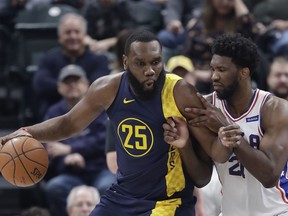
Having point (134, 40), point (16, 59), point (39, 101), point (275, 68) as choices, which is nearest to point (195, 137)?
point (134, 40)

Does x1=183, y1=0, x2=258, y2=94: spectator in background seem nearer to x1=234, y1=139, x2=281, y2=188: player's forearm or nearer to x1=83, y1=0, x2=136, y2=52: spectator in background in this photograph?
x1=83, y1=0, x2=136, y2=52: spectator in background

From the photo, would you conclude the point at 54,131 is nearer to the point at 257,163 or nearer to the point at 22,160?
the point at 22,160

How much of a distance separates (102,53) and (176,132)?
3.96 meters

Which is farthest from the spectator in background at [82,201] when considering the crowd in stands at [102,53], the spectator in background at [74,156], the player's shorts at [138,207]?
the player's shorts at [138,207]

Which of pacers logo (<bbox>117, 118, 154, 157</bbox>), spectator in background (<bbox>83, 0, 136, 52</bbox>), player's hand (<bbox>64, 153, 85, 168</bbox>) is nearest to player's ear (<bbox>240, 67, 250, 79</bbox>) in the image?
pacers logo (<bbox>117, 118, 154, 157</bbox>)

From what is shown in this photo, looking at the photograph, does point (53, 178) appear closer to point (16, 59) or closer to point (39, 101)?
point (39, 101)

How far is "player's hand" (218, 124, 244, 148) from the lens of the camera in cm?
469

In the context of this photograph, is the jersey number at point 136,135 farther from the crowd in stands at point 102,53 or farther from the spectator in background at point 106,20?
the spectator in background at point 106,20

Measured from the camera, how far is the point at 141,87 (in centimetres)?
498

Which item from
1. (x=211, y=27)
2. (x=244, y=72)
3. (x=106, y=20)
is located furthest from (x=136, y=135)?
(x=106, y=20)

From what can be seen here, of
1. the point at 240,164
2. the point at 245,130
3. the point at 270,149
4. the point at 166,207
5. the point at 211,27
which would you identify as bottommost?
the point at 166,207

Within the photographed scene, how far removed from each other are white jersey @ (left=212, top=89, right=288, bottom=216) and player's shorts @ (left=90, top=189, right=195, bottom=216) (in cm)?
30

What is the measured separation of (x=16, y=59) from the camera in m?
9.13

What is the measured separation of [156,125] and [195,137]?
251 mm
